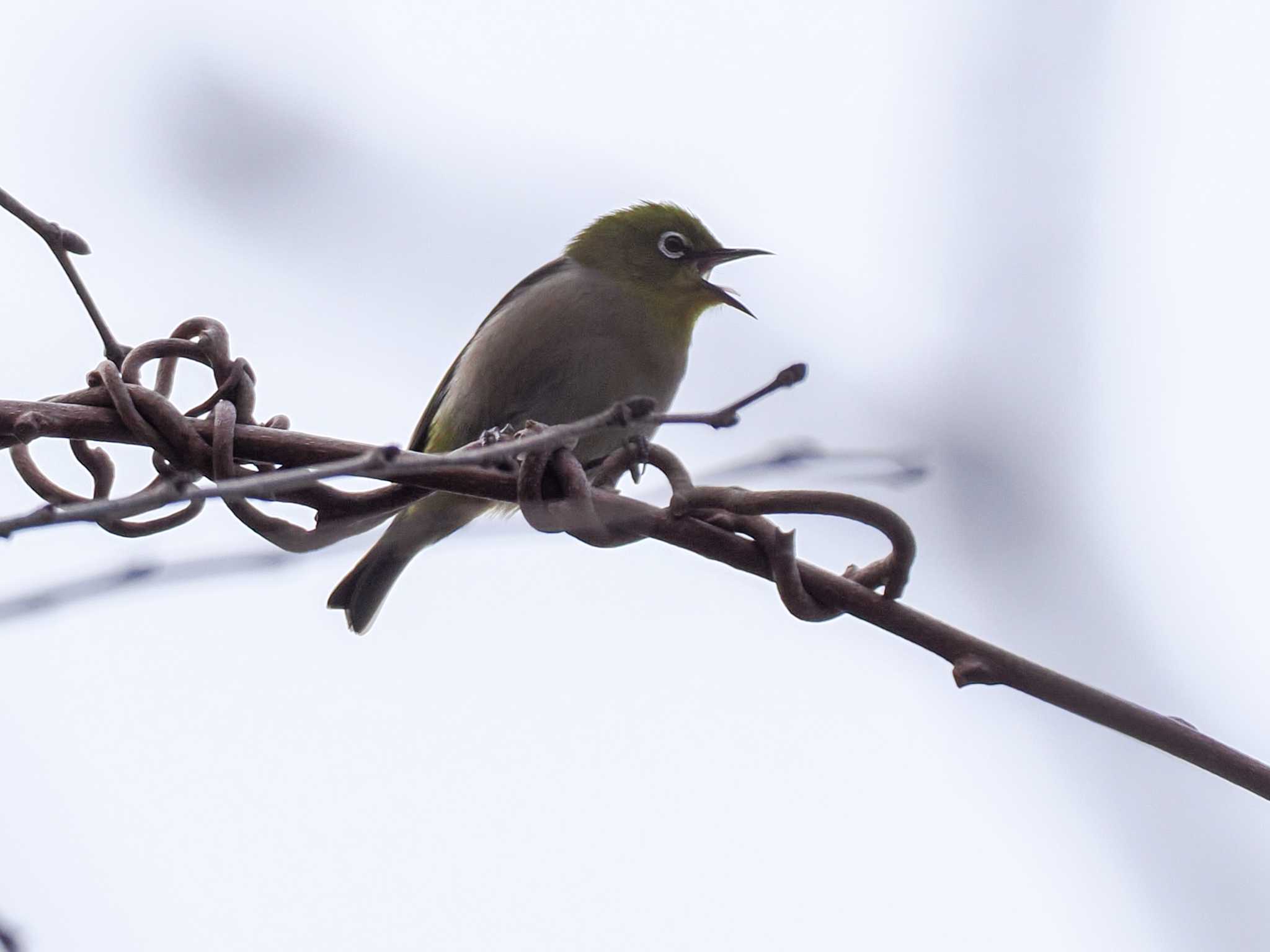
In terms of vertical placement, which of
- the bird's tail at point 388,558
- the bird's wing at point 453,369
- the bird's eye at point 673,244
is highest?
Result: the bird's eye at point 673,244

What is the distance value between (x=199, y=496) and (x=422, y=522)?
9.82 feet

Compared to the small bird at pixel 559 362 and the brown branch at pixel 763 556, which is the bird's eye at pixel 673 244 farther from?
the brown branch at pixel 763 556

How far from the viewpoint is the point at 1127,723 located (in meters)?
1.75

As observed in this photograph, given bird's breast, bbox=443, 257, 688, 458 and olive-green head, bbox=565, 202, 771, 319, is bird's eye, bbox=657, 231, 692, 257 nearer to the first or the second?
olive-green head, bbox=565, 202, 771, 319

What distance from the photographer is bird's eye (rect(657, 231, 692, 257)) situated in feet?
20.3

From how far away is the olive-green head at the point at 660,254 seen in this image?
19.3 ft

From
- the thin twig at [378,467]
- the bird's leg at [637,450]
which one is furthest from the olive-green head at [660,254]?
the thin twig at [378,467]

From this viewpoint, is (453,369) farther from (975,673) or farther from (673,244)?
(975,673)

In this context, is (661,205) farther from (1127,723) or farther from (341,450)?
(1127,723)

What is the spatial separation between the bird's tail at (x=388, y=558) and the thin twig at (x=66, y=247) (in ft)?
6.66

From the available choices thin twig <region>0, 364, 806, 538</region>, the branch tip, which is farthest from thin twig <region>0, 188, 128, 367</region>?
the branch tip

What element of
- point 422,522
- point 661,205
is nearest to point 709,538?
point 422,522

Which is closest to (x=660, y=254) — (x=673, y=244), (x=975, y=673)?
(x=673, y=244)

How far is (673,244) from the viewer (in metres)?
6.23
